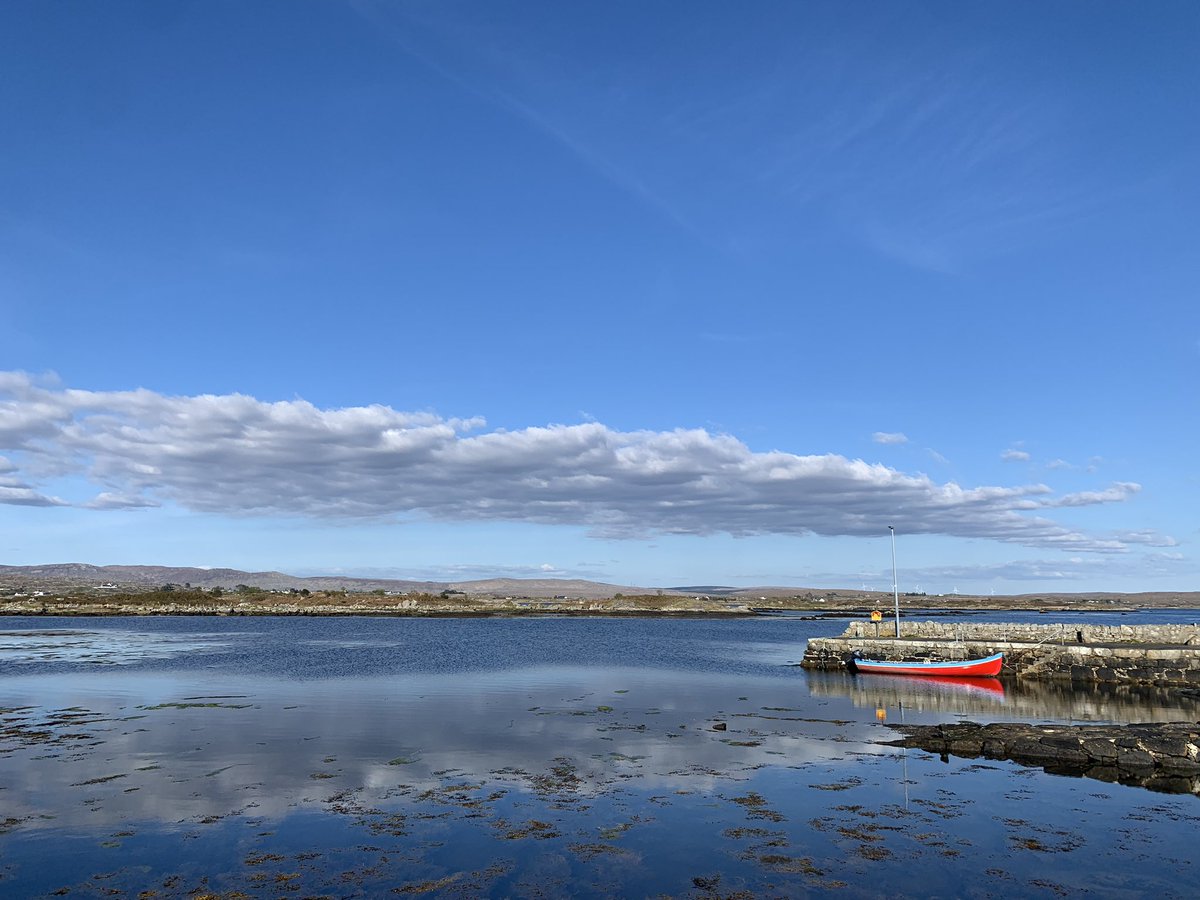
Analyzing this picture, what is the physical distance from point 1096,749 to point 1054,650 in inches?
936

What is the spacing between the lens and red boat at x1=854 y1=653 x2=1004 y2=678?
4391cm

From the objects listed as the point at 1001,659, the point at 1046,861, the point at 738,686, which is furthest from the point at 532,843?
the point at 1001,659

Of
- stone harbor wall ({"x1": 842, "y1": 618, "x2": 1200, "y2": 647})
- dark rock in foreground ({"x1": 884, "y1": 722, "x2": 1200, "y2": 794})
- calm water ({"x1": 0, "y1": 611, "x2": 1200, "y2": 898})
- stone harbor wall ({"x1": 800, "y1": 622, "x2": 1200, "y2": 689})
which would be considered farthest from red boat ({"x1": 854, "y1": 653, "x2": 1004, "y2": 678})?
dark rock in foreground ({"x1": 884, "y1": 722, "x2": 1200, "y2": 794})

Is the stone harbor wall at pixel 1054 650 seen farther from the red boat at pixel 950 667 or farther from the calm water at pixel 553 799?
the calm water at pixel 553 799

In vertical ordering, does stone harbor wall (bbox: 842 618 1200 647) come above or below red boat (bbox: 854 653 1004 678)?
above

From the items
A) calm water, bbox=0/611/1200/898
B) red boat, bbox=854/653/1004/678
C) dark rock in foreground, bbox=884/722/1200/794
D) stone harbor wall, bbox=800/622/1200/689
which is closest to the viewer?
calm water, bbox=0/611/1200/898

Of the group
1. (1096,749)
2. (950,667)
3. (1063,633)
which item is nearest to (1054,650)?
(950,667)

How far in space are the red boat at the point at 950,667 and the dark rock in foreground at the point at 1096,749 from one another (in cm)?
1830

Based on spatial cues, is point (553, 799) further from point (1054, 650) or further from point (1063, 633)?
point (1063, 633)

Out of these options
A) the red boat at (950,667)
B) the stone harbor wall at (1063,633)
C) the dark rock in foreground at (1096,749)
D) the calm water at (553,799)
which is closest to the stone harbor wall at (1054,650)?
the stone harbor wall at (1063,633)

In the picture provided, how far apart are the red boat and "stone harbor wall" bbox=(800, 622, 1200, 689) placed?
176 cm

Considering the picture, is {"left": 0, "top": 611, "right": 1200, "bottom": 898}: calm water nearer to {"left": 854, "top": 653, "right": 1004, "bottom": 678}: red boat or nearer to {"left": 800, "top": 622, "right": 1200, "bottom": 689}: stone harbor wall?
{"left": 854, "top": 653, "right": 1004, "bottom": 678}: red boat

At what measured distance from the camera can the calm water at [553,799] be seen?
46.5 feet

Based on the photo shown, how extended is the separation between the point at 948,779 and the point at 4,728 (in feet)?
103
